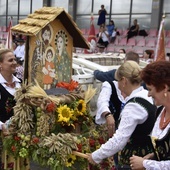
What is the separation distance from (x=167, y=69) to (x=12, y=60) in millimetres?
1897

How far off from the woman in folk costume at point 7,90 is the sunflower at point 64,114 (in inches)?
25.6

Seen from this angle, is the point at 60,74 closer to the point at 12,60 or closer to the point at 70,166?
the point at 12,60

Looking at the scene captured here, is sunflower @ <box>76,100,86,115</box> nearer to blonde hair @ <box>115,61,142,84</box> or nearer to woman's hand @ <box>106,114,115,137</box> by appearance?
woman's hand @ <box>106,114,115,137</box>

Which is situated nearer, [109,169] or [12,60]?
[109,169]

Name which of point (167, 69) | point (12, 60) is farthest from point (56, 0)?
point (167, 69)

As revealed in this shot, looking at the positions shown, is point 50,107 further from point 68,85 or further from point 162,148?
point 162,148

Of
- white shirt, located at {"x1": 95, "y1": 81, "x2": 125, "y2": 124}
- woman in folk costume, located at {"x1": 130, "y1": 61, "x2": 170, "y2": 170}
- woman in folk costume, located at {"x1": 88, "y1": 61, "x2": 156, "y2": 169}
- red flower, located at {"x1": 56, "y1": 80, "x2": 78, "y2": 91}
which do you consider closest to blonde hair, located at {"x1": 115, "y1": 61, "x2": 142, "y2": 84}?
woman in folk costume, located at {"x1": 88, "y1": 61, "x2": 156, "y2": 169}

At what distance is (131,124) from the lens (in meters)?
2.48

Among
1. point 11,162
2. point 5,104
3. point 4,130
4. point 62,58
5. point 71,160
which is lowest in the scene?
point 11,162

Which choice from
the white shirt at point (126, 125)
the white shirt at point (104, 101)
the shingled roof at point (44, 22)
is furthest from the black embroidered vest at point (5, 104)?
the white shirt at point (126, 125)

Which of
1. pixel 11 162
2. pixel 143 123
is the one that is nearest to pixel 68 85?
pixel 11 162

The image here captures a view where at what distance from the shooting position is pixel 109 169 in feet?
10.6

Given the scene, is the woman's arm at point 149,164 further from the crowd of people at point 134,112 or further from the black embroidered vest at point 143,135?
the black embroidered vest at point 143,135

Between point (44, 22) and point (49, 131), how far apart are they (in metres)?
0.94
